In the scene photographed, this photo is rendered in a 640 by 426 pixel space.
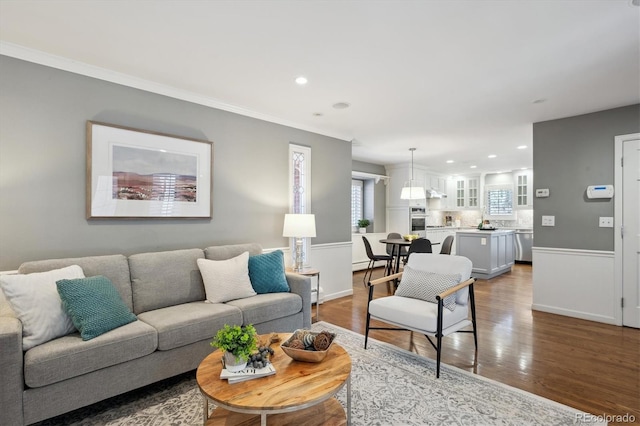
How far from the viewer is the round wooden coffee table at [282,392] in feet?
4.88

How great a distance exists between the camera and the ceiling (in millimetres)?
2037

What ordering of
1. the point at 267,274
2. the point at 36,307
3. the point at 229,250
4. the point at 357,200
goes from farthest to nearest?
the point at 357,200, the point at 229,250, the point at 267,274, the point at 36,307

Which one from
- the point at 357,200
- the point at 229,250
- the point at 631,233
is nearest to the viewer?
the point at 229,250

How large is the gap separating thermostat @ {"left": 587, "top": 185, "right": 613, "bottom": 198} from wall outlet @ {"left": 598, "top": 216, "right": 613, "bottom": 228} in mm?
264

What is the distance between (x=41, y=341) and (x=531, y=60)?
4.02m

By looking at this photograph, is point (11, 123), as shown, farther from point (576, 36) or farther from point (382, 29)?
point (576, 36)

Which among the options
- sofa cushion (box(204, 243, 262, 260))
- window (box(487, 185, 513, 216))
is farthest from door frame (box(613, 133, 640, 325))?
window (box(487, 185, 513, 216))

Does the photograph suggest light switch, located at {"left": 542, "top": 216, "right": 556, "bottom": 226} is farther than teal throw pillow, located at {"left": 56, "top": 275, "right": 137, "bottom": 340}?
Yes

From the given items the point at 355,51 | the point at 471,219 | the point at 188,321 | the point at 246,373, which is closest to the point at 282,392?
the point at 246,373

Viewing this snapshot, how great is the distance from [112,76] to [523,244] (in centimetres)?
937

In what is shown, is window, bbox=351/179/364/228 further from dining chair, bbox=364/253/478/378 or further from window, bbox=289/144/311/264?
dining chair, bbox=364/253/478/378

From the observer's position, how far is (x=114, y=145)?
2896 millimetres

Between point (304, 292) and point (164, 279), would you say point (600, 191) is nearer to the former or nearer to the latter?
point (304, 292)

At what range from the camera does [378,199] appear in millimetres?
7941
